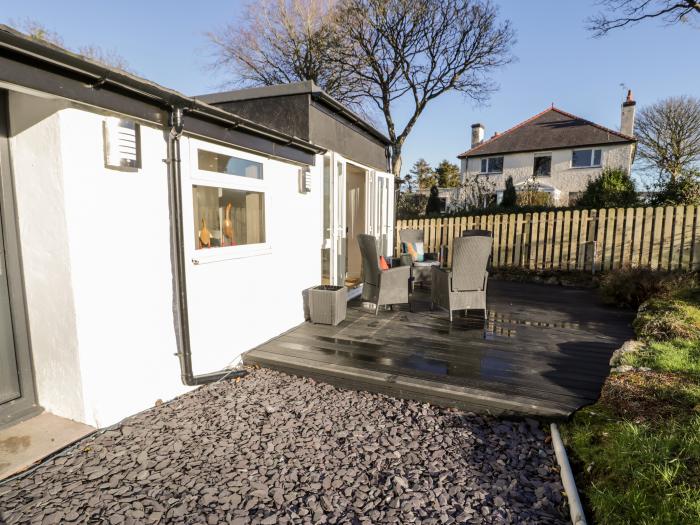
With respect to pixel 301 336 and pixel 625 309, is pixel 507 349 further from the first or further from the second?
pixel 625 309

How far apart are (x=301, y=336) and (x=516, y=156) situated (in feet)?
74.4

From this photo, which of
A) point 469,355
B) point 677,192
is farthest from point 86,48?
point 677,192

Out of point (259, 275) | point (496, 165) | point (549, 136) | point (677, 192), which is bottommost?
point (259, 275)

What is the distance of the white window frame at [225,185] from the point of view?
327cm

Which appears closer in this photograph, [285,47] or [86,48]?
[86,48]

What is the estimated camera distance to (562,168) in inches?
860

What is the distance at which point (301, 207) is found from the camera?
4836 mm

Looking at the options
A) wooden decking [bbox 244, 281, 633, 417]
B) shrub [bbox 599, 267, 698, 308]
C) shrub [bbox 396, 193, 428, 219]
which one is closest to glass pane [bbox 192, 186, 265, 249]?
wooden decking [bbox 244, 281, 633, 417]

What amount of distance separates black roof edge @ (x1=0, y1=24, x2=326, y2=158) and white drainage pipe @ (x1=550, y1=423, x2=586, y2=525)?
11.4ft

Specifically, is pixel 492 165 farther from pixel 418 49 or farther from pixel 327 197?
pixel 327 197

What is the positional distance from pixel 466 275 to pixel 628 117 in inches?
→ 897

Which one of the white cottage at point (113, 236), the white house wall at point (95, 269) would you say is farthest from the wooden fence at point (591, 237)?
the white house wall at point (95, 269)

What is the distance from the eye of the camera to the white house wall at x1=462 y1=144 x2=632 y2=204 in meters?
20.5

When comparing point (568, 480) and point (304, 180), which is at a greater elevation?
point (304, 180)
